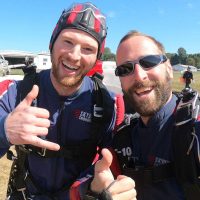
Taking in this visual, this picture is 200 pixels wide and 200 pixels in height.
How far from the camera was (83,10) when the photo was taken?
328 cm

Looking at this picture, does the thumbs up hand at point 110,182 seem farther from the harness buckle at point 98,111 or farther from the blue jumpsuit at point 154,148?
the harness buckle at point 98,111

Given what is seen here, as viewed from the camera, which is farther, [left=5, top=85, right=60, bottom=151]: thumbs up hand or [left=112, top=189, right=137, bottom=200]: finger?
[left=5, top=85, right=60, bottom=151]: thumbs up hand

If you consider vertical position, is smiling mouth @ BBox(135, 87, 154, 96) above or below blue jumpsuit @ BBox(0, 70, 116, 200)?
above

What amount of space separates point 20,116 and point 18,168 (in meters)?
1.19

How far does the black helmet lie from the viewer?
3.14 m

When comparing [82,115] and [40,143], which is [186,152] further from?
[82,115]

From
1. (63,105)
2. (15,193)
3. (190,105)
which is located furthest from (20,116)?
(15,193)

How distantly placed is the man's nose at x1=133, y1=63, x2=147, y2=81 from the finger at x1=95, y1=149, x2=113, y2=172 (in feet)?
2.64

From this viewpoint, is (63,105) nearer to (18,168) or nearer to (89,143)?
(89,143)

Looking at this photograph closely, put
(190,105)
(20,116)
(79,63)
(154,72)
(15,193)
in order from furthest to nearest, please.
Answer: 1. (15,193)
2. (79,63)
3. (154,72)
4. (190,105)
5. (20,116)

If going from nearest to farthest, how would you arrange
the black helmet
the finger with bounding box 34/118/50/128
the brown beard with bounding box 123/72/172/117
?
the finger with bounding box 34/118/50/128, the brown beard with bounding box 123/72/172/117, the black helmet

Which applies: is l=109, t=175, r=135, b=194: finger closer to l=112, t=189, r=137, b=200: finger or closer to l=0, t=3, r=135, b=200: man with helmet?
l=112, t=189, r=137, b=200: finger

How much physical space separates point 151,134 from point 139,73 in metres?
0.52

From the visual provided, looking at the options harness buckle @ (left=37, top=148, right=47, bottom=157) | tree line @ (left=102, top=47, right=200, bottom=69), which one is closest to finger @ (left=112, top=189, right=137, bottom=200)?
harness buckle @ (left=37, top=148, right=47, bottom=157)
